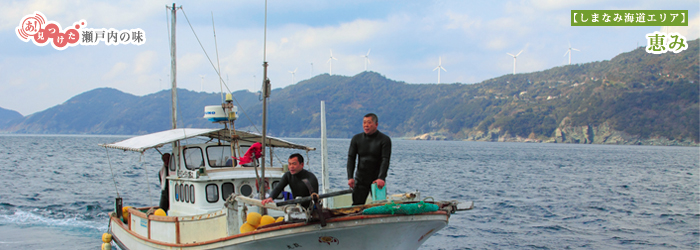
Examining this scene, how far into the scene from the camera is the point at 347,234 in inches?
353

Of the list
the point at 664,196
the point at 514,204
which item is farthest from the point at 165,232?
the point at 664,196

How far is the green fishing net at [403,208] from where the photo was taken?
28.4 ft

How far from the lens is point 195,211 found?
39.2 feet

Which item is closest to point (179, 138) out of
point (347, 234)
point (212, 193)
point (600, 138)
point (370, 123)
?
point (212, 193)

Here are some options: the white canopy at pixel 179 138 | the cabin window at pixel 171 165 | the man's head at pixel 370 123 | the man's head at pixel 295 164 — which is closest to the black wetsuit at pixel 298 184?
the man's head at pixel 295 164

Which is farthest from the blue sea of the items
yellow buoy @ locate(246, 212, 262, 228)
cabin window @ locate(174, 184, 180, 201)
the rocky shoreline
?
the rocky shoreline

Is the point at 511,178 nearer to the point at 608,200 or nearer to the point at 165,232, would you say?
the point at 608,200

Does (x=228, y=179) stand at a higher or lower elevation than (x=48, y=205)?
higher

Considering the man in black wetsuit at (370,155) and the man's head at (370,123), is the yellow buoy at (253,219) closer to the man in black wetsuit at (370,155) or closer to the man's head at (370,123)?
the man in black wetsuit at (370,155)

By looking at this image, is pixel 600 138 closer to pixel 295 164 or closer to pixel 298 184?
pixel 298 184

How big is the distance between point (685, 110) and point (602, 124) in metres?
26.6

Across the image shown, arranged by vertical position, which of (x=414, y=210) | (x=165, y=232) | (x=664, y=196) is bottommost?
(x=664, y=196)

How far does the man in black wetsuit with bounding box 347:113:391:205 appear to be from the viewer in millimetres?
8859

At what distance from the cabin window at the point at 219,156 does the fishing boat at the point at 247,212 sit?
24mm
